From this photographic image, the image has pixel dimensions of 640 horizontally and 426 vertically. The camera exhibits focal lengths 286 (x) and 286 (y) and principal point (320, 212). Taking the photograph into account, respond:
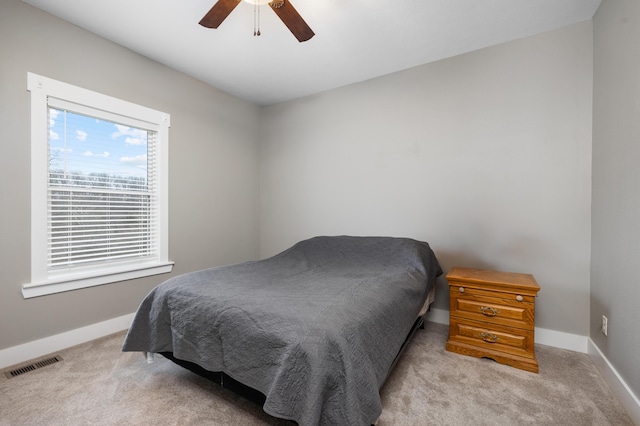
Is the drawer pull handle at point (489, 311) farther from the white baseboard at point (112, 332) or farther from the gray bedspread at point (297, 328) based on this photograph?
the white baseboard at point (112, 332)

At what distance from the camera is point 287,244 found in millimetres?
3854

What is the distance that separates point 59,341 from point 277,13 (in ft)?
9.55

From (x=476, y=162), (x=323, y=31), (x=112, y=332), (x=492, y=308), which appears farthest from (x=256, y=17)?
(x=112, y=332)

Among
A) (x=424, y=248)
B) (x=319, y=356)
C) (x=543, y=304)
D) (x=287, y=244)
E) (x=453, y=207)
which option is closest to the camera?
Answer: (x=319, y=356)

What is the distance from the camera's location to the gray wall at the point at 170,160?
204 centimetres

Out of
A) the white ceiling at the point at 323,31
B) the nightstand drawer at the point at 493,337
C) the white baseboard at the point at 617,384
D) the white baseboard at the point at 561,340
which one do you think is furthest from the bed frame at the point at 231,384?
the white ceiling at the point at 323,31

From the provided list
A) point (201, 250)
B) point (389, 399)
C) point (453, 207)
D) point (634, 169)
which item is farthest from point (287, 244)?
point (634, 169)

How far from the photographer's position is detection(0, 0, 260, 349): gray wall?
2.04 meters

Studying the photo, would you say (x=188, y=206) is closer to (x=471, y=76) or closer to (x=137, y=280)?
(x=137, y=280)

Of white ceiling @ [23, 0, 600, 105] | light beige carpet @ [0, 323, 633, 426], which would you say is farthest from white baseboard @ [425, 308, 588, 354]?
white ceiling @ [23, 0, 600, 105]

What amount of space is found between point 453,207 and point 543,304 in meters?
1.07

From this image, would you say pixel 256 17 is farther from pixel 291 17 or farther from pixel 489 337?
pixel 489 337

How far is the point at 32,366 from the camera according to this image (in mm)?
2010

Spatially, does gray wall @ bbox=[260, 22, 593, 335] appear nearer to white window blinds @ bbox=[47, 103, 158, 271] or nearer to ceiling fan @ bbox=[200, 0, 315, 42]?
ceiling fan @ bbox=[200, 0, 315, 42]
